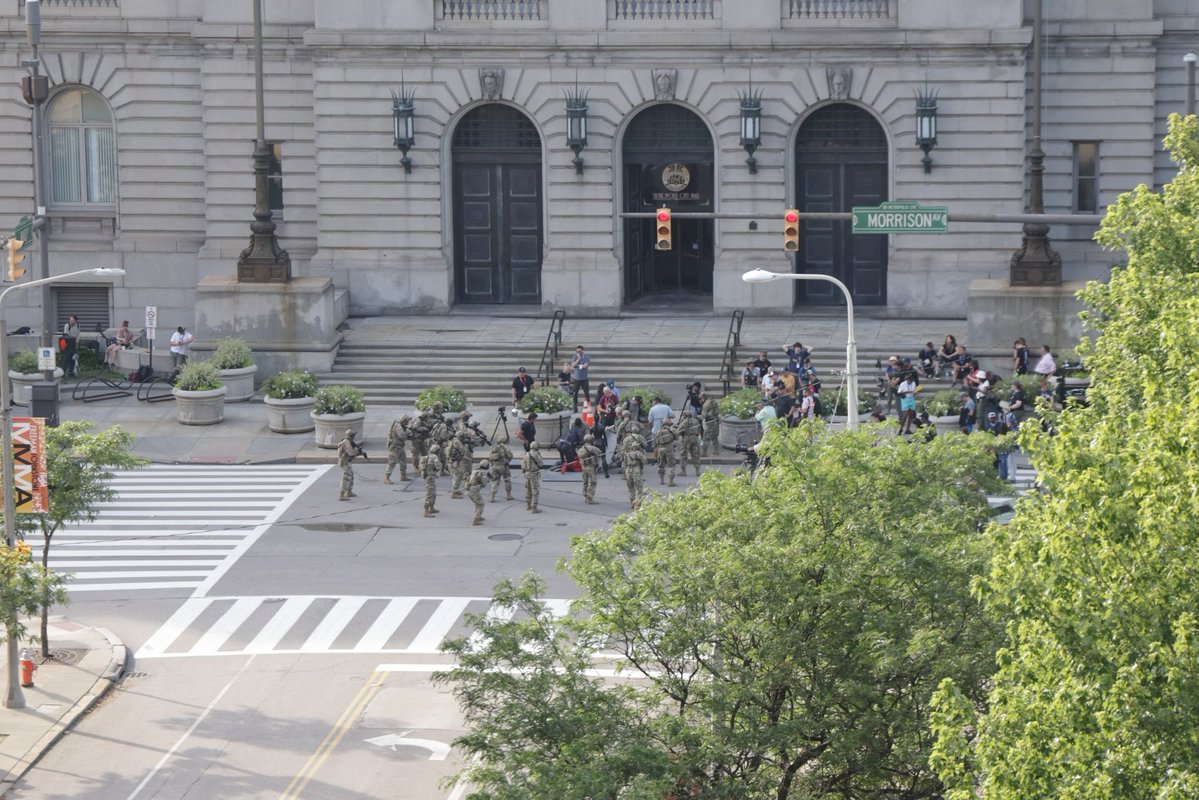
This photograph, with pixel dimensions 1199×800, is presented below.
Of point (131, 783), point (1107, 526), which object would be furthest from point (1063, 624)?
point (131, 783)

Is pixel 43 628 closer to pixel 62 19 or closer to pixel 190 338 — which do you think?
pixel 190 338

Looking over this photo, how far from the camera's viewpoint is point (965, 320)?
5678cm

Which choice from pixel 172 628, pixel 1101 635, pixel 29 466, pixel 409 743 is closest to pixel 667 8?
pixel 172 628

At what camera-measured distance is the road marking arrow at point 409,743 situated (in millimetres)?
30406

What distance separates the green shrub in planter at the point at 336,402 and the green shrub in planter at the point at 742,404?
818 cm

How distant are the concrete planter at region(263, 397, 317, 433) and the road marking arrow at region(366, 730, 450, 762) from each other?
2021 cm

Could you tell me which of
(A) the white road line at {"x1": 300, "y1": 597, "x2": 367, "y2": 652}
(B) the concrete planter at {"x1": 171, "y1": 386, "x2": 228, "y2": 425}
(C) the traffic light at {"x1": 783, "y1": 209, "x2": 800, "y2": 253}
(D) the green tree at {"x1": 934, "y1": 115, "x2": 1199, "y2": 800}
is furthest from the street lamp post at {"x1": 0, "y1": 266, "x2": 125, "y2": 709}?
(D) the green tree at {"x1": 934, "y1": 115, "x2": 1199, "y2": 800}

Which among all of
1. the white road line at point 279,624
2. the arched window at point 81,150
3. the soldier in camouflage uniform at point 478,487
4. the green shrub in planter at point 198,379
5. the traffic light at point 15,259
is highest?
the arched window at point 81,150

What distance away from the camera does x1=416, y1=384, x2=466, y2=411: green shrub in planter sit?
48.3 meters

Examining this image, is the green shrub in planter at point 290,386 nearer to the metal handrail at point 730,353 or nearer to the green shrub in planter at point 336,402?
the green shrub in planter at point 336,402

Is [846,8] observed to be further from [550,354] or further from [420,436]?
[420,436]

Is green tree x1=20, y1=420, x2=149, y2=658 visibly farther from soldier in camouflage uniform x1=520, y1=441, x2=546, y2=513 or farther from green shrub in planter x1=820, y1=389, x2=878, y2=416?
green shrub in planter x1=820, y1=389, x2=878, y2=416

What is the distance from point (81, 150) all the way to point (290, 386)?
1368 cm

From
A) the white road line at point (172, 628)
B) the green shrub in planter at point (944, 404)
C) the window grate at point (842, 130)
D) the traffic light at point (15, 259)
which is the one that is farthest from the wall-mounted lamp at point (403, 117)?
the white road line at point (172, 628)
